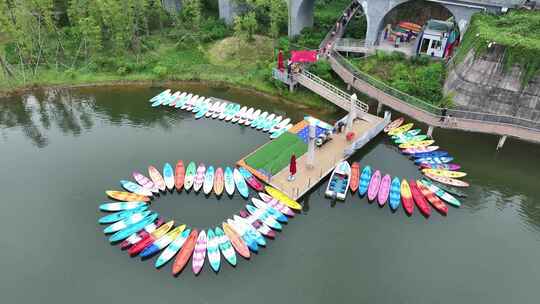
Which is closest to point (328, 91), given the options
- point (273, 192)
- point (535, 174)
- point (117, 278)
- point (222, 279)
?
point (273, 192)

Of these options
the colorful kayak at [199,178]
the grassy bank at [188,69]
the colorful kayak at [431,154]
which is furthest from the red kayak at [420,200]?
the colorful kayak at [199,178]

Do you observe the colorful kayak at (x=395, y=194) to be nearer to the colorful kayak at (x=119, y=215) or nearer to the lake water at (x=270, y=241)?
the lake water at (x=270, y=241)

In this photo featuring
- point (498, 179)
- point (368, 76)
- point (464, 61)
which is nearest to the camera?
point (498, 179)

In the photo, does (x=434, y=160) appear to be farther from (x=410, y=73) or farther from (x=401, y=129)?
(x=410, y=73)

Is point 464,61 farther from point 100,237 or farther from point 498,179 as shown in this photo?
point 100,237

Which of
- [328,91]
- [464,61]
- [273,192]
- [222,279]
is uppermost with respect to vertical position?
[464,61]

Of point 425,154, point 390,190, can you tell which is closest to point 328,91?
point 425,154

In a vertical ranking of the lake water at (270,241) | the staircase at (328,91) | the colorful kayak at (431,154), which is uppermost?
the staircase at (328,91)
